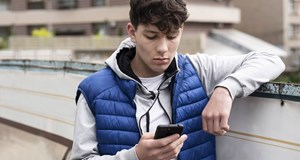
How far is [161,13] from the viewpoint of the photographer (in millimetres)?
1855

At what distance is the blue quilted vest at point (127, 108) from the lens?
78.5 inches

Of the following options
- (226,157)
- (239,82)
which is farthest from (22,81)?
(239,82)

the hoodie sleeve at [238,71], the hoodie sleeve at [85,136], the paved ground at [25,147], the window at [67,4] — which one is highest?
the window at [67,4]

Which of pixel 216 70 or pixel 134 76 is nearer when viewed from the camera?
pixel 134 76

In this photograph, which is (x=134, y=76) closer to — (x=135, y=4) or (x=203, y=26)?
(x=135, y=4)

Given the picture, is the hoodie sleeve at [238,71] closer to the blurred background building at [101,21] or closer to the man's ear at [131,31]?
the man's ear at [131,31]

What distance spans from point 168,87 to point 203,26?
33513mm

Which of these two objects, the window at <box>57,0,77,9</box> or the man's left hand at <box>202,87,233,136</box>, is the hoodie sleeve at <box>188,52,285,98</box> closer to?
the man's left hand at <box>202,87,233,136</box>

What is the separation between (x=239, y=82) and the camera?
2012mm

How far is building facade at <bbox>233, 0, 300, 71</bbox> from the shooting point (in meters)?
37.5

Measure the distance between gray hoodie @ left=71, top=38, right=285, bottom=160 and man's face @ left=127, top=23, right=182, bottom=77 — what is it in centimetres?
10

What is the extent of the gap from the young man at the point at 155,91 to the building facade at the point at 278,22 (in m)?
35.8

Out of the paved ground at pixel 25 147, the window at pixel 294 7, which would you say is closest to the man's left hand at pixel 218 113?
the paved ground at pixel 25 147

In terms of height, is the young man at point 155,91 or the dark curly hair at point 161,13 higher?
the dark curly hair at point 161,13
